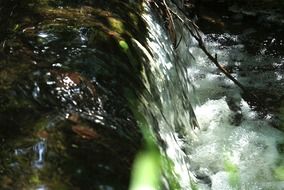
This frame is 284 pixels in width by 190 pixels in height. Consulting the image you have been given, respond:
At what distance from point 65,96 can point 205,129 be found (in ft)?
7.39

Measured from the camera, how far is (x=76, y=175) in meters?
2.07

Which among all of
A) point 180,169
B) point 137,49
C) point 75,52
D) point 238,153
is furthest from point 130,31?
point 238,153

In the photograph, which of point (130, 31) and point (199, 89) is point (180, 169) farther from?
point (199, 89)

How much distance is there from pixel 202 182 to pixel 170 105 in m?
0.70

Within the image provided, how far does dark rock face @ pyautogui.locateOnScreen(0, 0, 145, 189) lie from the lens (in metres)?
2.10

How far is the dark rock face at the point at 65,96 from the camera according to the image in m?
2.10

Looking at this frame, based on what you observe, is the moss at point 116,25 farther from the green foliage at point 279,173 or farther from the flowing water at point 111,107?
the green foliage at point 279,173

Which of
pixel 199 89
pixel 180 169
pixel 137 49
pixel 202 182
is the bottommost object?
pixel 199 89

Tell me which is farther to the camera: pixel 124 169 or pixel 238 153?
pixel 238 153

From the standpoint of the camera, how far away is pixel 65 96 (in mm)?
2531

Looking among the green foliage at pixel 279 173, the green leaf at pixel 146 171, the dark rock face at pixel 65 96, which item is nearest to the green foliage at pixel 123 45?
the dark rock face at pixel 65 96

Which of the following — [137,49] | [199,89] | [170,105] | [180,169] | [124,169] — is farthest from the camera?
[199,89]

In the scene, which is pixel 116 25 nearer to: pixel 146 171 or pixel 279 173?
pixel 146 171

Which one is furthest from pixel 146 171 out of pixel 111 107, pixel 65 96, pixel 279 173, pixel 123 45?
pixel 279 173
